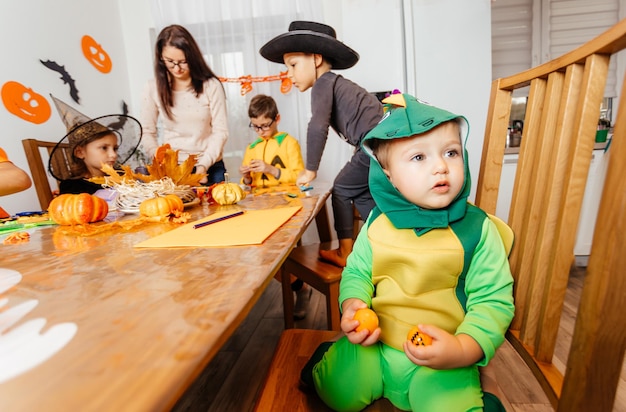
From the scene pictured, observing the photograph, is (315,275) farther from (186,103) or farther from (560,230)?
(186,103)

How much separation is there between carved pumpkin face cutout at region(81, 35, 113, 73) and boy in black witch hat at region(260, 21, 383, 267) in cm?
192

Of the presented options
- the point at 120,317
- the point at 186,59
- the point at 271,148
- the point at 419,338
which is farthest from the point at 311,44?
the point at 120,317

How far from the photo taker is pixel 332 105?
156 cm

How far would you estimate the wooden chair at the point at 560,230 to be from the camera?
17.0 inches

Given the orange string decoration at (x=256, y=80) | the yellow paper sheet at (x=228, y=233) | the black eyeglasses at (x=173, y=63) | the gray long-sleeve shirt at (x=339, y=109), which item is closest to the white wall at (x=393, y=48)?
the orange string decoration at (x=256, y=80)

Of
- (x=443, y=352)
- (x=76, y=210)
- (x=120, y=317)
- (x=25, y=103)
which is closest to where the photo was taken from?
(x=120, y=317)

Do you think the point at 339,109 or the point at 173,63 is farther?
the point at 173,63

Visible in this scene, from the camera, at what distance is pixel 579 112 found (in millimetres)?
535

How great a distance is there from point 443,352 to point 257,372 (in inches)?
42.6

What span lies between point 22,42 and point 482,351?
291cm

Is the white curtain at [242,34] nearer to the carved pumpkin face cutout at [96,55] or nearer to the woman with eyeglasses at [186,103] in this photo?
the carved pumpkin face cutout at [96,55]

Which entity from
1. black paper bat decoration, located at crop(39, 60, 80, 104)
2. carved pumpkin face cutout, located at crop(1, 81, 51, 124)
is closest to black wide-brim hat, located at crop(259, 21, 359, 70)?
carved pumpkin face cutout, located at crop(1, 81, 51, 124)

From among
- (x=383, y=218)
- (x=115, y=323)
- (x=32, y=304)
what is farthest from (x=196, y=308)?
(x=383, y=218)

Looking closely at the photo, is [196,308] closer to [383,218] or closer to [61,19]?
[383,218]
